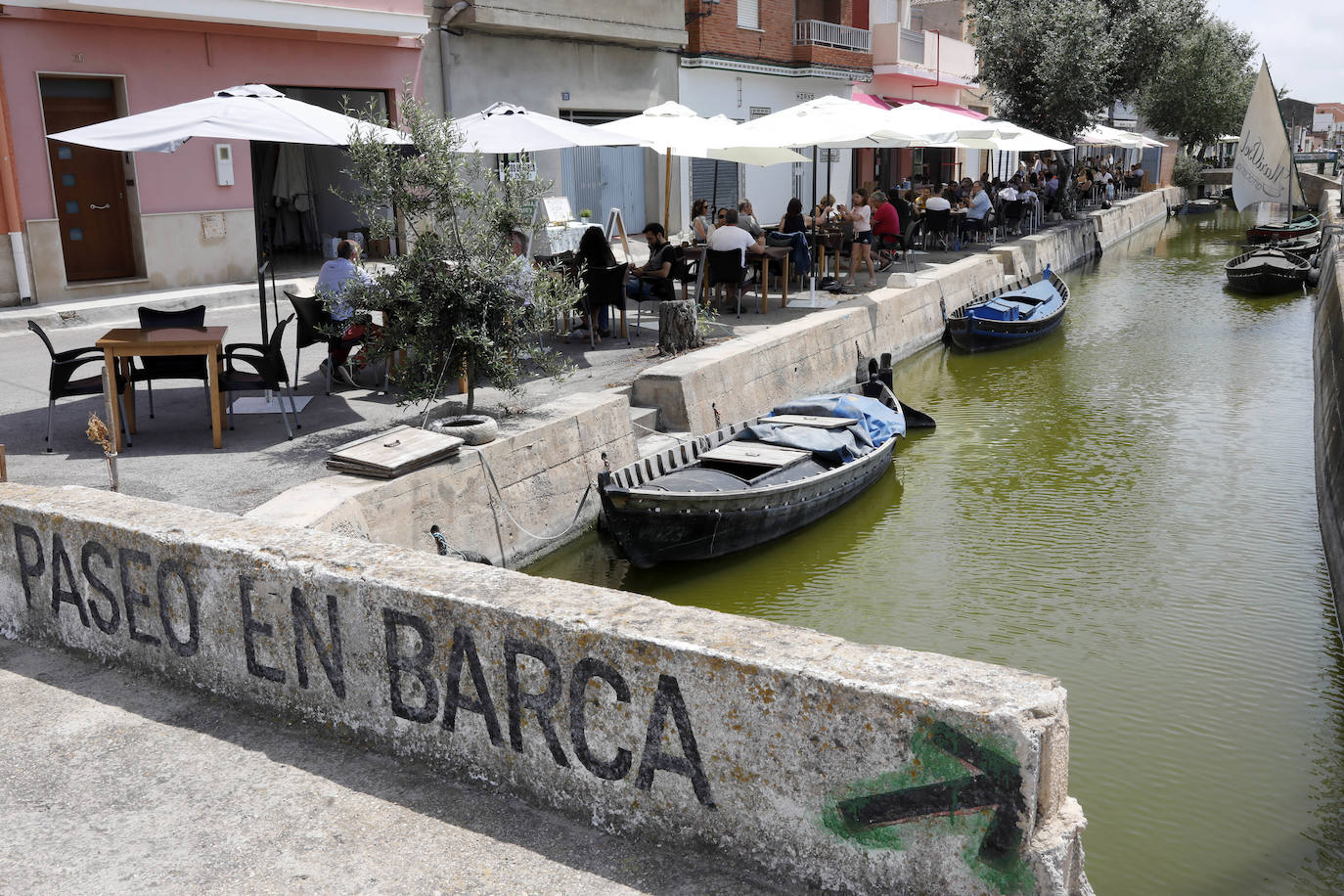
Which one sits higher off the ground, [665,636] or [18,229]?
[18,229]

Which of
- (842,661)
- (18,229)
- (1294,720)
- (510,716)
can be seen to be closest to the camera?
(842,661)

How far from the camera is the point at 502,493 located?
8406mm

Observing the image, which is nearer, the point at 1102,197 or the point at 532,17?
the point at 532,17

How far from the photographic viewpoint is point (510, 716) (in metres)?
3.56

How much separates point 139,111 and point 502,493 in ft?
32.7

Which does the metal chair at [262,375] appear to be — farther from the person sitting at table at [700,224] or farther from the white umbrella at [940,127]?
the white umbrella at [940,127]

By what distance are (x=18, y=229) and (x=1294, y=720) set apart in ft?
47.0

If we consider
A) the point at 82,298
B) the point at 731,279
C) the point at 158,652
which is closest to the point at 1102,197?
the point at 731,279

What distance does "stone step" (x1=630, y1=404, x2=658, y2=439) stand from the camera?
34.4 feet

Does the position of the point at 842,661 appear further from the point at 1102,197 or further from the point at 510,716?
the point at 1102,197

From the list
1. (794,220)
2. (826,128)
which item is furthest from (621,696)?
(794,220)

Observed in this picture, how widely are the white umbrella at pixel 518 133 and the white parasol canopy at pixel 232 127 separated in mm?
1822

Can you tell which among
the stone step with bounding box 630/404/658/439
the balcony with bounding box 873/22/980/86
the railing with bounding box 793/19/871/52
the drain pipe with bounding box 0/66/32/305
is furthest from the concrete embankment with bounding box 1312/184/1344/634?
the balcony with bounding box 873/22/980/86

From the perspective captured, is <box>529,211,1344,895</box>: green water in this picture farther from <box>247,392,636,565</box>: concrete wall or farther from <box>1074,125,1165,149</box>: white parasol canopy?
<box>1074,125,1165,149</box>: white parasol canopy
